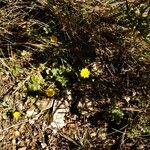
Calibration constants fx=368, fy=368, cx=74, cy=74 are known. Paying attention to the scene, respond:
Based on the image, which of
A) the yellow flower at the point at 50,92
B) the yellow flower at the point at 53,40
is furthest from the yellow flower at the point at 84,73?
the yellow flower at the point at 53,40

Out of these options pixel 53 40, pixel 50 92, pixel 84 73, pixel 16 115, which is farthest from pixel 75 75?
pixel 16 115

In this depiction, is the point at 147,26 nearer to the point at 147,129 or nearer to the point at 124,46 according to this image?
the point at 124,46

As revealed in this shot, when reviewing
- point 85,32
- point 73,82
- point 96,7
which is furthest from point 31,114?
point 96,7

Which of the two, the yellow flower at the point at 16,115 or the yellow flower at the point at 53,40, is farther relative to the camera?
the yellow flower at the point at 53,40

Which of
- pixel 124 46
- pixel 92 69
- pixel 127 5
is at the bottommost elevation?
pixel 92 69

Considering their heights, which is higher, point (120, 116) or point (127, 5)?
point (127, 5)

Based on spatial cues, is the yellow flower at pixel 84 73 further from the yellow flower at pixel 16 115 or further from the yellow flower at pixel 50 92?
the yellow flower at pixel 16 115

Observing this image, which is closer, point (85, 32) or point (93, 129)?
point (93, 129)

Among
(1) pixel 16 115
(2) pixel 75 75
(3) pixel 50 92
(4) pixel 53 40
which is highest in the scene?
(4) pixel 53 40

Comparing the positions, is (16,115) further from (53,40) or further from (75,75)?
(53,40)
